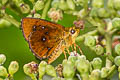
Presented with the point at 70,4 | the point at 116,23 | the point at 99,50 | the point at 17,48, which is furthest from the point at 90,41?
the point at 17,48

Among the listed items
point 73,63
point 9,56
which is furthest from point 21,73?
point 73,63

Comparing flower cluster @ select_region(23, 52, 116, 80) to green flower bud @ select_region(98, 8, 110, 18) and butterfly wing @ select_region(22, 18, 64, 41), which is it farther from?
green flower bud @ select_region(98, 8, 110, 18)

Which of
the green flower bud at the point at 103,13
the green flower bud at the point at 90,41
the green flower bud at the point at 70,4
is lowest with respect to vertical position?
the green flower bud at the point at 90,41

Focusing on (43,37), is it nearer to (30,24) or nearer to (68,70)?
(30,24)

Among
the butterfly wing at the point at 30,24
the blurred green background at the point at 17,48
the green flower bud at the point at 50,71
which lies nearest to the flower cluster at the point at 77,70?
the green flower bud at the point at 50,71

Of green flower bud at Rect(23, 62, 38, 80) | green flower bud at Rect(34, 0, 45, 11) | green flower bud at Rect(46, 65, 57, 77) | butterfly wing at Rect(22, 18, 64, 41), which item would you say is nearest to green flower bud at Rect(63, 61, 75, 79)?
green flower bud at Rect(46, 65, 57, 77)

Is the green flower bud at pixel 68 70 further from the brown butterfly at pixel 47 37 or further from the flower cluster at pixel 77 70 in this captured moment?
the brown butterfly at pixel 47 37

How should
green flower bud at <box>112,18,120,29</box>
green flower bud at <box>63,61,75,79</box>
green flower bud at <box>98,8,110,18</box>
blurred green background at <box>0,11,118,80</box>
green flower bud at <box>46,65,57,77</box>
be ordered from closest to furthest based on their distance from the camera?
1. green flower bud at <box>63,61,75,79</box>
2. green flower bud at <box>46,65,57,77</box>
3. green flower bud at <box>112,18,120,29</box>
4. green flower bud at <box>98,8,110,18</box>
5. blurred green background at <box>0,11,118,80</box>
